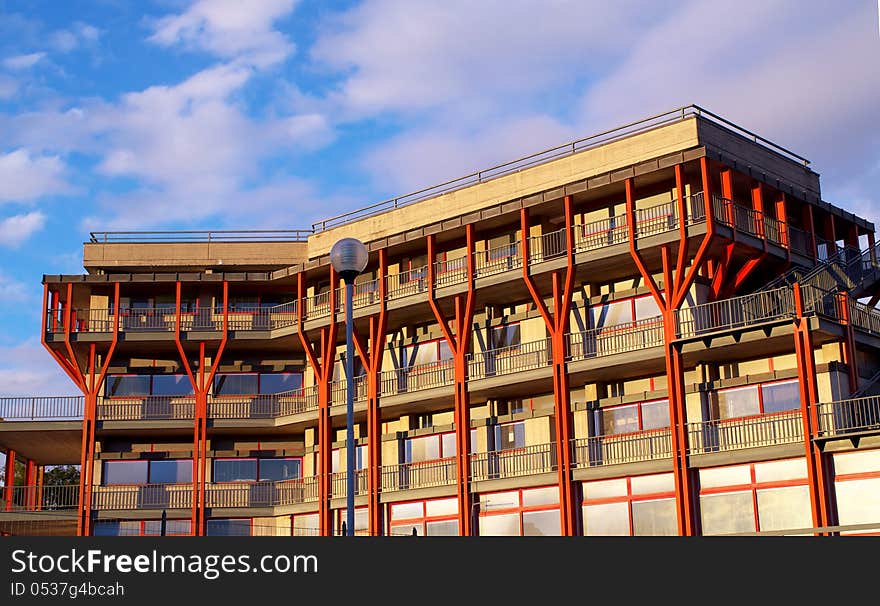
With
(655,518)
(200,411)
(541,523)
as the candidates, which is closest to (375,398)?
(200,411)

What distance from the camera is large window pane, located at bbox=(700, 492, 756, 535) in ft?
121

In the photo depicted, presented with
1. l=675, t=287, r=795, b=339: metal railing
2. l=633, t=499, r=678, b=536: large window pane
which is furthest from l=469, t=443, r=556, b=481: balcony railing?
l=675, t=287, r=795, b=339: metal railing

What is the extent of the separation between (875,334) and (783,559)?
2993cm

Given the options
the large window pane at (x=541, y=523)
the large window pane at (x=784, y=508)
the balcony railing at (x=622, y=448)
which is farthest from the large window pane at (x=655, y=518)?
the large window pane at (x=541, y=523)

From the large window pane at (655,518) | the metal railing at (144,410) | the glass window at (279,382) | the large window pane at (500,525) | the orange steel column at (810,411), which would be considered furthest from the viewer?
the glass window at (279,382)

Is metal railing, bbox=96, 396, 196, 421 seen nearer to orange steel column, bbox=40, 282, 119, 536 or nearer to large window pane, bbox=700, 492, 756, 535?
orange steel column, bbox=40, 282, 119, 536

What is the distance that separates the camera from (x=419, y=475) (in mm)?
46719

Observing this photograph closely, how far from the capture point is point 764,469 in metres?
36.9

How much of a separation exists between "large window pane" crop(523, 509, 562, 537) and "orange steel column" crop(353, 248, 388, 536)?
7192mm

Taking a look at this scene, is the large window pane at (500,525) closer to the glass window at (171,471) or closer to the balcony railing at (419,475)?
the balcony railing at (419,475)

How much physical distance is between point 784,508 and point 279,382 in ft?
88.0

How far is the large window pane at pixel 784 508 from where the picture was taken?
117 feet

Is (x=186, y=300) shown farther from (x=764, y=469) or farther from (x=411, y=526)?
(x=764, y=469)

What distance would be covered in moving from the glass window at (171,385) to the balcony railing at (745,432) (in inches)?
1025
